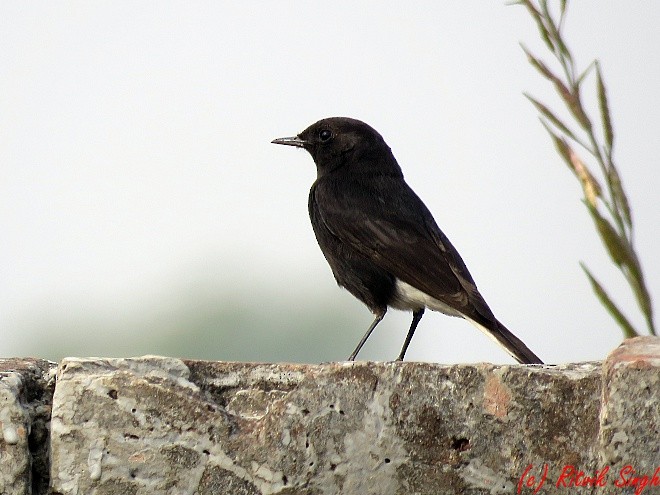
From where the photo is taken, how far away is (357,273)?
5332 millimetres

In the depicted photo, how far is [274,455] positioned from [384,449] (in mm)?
290

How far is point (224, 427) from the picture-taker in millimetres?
2654

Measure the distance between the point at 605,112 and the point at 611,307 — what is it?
1.41ft

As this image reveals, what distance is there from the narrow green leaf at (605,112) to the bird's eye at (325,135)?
423 centimetres

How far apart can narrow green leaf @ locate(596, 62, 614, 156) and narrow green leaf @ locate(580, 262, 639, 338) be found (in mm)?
246

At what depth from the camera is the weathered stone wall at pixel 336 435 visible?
2.58 metres

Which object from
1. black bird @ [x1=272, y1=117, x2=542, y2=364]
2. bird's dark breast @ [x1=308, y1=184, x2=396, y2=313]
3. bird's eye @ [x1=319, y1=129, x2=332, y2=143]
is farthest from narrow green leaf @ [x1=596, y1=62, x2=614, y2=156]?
bird's eye @ [x1=319, y1=129, x2=332, y2=143]

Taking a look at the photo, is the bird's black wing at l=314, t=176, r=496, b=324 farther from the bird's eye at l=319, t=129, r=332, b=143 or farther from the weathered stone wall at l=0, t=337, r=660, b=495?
the weathered stone wall at l=0, t=337, r=660, b=495

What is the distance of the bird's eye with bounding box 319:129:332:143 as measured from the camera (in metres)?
6.20

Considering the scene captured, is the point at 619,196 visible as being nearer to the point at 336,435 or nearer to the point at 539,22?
the point at 539,22

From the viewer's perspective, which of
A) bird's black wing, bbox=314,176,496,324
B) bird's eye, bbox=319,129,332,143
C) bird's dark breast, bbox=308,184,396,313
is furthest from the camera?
bird's eye, bbox=319,129,332,143

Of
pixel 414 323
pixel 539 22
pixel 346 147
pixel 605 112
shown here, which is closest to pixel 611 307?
pixel 605 112

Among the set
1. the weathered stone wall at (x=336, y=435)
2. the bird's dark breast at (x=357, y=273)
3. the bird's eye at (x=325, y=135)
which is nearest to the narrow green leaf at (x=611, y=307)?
the weathered stone wall at (x=336, y=435)

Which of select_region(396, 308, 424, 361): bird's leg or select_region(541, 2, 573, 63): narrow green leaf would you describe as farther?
select_region(396, 308, 424, 361): bird's leg
